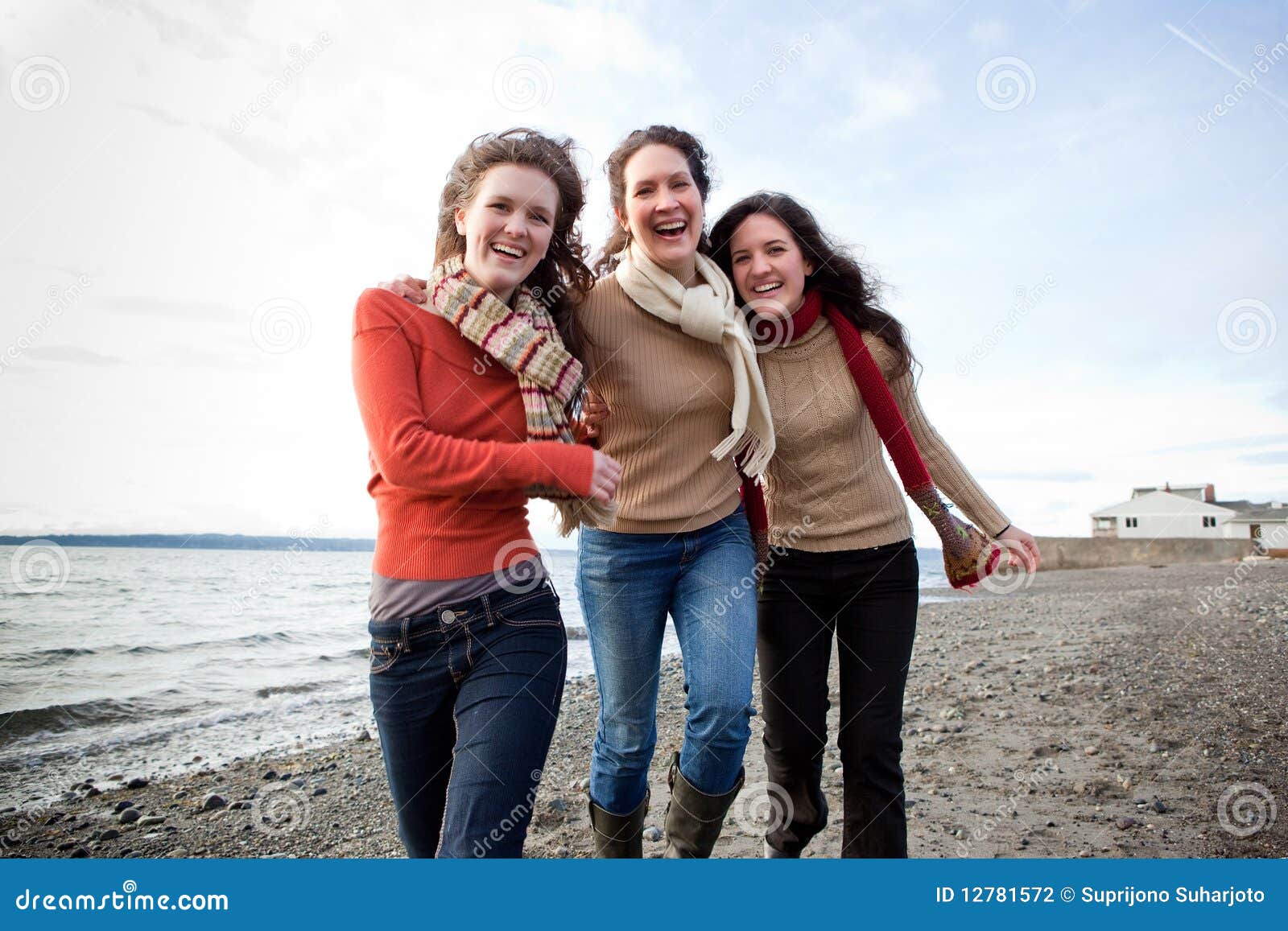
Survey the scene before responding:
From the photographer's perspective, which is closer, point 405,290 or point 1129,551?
point 405,290

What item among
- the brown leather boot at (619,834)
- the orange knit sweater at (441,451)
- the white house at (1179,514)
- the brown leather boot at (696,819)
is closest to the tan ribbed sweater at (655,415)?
the orange knit sweater at (441,451)

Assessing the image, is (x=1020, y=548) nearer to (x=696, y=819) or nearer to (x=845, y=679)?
(x=845, y=679)

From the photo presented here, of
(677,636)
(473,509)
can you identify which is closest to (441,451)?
(473,509)

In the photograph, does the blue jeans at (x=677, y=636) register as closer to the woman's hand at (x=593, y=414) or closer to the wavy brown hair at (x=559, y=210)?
the woman's hand at (x=593, y=414)

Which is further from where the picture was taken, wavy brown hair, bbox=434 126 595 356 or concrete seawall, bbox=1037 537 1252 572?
concrete seawall, bbox=1037 537 1252 572

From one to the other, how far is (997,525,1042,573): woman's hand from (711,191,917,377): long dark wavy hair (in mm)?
757

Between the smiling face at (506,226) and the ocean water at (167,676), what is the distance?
1.68m

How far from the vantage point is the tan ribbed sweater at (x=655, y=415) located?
278 centimetres

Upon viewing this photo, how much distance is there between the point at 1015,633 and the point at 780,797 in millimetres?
9088

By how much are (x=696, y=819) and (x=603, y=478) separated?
1444 mm

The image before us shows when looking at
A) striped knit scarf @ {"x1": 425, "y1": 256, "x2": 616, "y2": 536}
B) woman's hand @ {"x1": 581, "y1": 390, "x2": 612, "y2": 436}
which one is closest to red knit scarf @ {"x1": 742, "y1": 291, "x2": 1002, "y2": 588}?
woman's hand @ {"x1": 581, "y1": 390, "x2": 612, "y2": 436}

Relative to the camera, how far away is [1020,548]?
3.04 meters

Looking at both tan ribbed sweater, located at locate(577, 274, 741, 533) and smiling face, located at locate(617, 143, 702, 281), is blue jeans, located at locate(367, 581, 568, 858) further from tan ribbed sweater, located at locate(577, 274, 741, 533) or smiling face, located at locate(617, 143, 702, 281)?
smiling face, located at locate(617, 143, 702, 281)

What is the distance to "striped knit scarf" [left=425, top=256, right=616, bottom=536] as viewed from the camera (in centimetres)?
217
